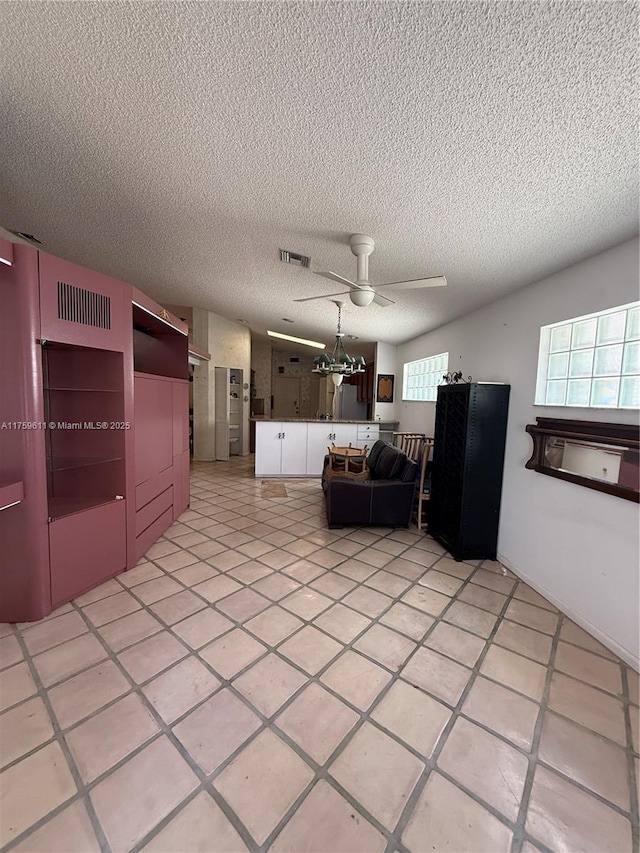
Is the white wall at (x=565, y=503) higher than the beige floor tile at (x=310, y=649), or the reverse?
the white wall at (x=565, y=503)

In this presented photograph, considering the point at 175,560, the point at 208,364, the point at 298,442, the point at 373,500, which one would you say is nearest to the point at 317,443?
the point at 298,442

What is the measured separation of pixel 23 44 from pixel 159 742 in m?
2.80

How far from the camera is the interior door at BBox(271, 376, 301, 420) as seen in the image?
11125 mm

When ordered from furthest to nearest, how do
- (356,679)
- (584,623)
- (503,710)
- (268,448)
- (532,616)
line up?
(268,448)
(532,616)
(584,623)
(356,679)
(503,710)

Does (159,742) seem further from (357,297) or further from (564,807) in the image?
(357,297)

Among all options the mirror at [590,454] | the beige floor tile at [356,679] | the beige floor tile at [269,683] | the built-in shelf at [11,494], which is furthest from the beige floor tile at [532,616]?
the built-in shelf at [11,494]

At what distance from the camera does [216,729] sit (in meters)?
1.38

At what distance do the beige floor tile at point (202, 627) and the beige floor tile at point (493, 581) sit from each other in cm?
199

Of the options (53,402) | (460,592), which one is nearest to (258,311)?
(53,402)

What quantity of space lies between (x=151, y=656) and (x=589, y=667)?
2.45 m

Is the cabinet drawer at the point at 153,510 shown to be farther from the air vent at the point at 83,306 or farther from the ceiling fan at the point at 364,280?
the ceiling fan at the point at 364,280

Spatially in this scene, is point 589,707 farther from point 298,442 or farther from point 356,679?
point 298,442

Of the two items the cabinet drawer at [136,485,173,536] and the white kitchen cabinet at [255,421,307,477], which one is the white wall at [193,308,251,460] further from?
the cabinet drawer at [136,485,173,536]

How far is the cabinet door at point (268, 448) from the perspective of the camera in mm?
5715
